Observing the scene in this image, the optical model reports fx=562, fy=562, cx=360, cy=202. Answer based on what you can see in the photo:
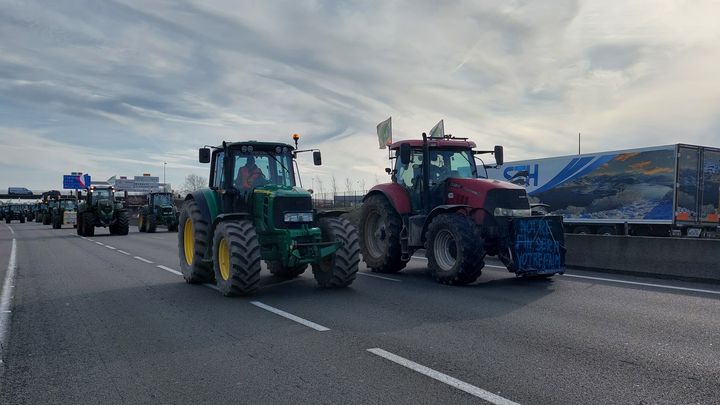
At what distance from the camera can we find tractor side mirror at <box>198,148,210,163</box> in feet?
33.9

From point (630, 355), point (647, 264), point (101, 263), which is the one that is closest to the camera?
point (630, 355)

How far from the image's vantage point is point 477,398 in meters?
4.30

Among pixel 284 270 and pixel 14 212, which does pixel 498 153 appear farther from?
pixel 14 212

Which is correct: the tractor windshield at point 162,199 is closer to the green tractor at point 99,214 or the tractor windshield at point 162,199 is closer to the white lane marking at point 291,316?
the green tractor at point 99,214

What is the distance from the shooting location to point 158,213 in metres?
33.9

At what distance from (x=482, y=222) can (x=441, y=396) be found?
6.36 metres

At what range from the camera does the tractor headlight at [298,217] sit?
912 centimetres

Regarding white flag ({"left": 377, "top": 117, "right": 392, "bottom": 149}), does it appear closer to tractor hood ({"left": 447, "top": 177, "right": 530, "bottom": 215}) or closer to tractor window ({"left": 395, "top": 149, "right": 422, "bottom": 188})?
tractor window ({"left": 395, "top": 149, "right": 422, "bottom": 188})

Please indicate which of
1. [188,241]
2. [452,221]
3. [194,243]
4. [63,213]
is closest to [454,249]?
[452,221]

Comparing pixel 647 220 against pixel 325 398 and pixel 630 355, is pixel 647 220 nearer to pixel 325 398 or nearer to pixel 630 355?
pixel 630 355

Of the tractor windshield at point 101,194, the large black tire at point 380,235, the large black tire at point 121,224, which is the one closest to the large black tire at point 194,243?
the large black tire at point 380,235

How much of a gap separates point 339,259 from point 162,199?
2764cm

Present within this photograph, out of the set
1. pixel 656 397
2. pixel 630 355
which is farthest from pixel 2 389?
pixel 630 355

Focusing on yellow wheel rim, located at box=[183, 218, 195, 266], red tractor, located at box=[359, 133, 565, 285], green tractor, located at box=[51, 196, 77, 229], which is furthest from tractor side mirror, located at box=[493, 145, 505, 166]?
green tractor, located at box=[51, 196, 77, 229]
